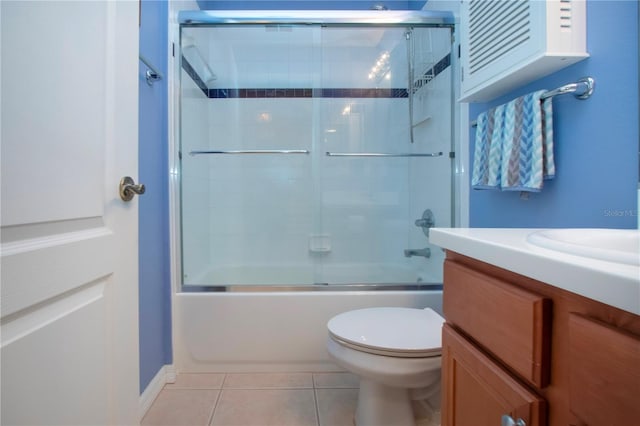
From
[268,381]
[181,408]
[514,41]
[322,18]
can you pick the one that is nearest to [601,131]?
[514,41]

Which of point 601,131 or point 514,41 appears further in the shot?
point 514,41

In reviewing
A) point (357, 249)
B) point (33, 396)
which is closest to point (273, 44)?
point (357, 249)

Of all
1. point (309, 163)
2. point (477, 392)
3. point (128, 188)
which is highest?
point (309, 163)

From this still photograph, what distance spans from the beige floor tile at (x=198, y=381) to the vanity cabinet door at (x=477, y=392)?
123 cm

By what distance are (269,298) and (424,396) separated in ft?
2.78

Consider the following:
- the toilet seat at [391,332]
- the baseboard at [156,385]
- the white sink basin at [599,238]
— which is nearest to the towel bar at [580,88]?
the white sink basin at [599,238]

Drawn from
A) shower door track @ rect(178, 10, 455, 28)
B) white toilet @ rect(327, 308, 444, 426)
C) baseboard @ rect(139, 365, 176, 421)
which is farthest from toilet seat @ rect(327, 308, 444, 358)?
shower door track @ rect(178, 10, 455, 28)

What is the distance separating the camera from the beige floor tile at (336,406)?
1.28 meters

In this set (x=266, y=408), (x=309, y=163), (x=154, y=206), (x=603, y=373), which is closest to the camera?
(x=603, y=373)

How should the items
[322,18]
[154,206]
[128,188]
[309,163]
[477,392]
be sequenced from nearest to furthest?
[477,392] < [128,188] < [154,206] < [322,18] < [309,163]

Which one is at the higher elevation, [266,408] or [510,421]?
[510,421]

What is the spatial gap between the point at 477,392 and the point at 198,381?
1.45 metres

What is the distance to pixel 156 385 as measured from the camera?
144cm

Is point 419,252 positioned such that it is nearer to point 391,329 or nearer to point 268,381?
point 391,329
